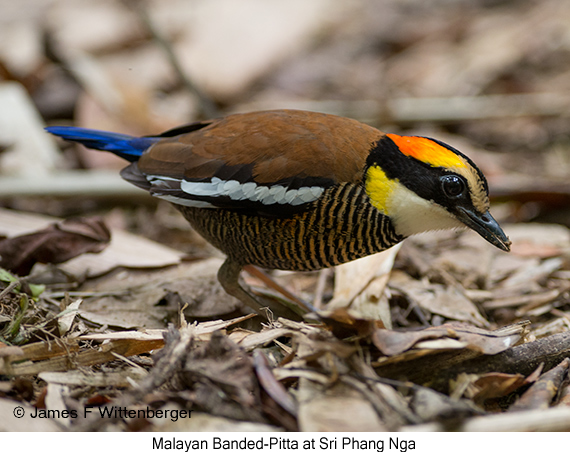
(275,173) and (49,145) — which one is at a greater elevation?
(275,173)

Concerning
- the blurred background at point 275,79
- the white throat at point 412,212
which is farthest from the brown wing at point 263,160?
the blurred background at point 275,79

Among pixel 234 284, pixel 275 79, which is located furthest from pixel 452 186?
pixel 275 79

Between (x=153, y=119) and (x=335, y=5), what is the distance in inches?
230

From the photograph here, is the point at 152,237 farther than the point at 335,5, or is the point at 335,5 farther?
the point at 335,5

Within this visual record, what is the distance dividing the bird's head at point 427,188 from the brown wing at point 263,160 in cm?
14

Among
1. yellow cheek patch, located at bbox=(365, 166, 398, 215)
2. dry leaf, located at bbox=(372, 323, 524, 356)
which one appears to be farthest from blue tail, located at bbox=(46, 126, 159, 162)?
dry leaf, located at bbox=(372, 323, 524, 356)

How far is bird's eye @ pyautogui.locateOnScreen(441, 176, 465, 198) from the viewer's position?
3404 millimetres

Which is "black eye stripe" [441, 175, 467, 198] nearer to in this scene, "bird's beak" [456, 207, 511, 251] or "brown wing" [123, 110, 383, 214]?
"bird's beak" [456, 207, 511, 251]

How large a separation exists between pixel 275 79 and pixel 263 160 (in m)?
5.38

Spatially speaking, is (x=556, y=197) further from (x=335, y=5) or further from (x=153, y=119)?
(x=335, y=5)

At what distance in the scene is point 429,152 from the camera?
3.48m

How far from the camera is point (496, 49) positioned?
862cm

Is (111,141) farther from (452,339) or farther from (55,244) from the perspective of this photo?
(452,339)
